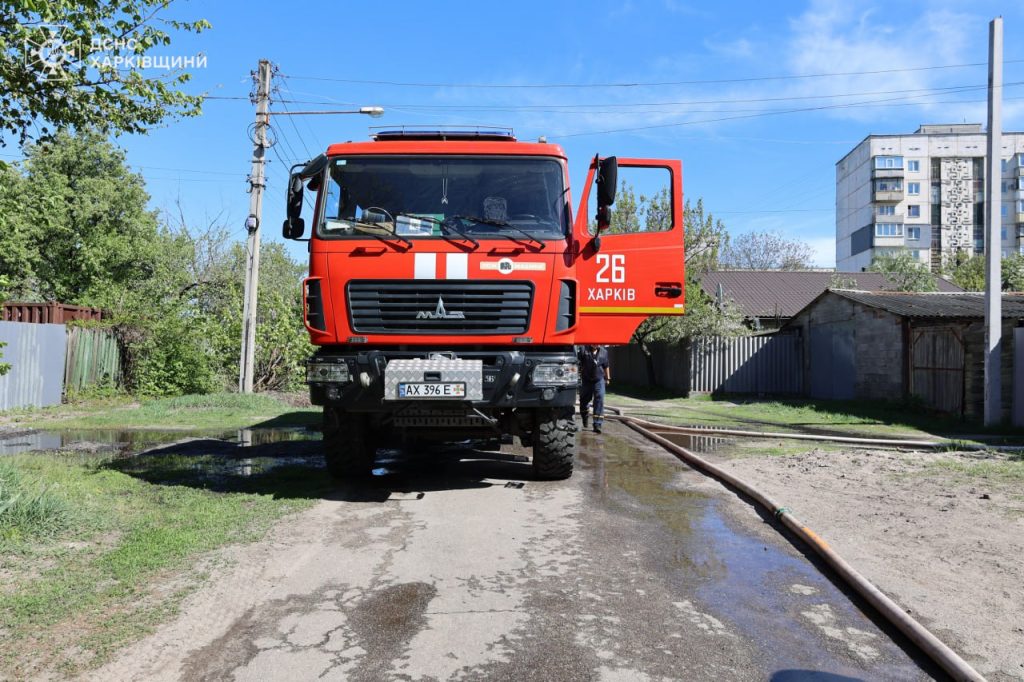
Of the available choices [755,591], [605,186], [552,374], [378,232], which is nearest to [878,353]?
[605,186]

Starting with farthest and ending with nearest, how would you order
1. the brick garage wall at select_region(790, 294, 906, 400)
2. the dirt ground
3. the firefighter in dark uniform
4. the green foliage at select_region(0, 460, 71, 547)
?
the brick garage wall at select_region(790, 294, 906, 400) < the firefighter in dark uniform < the green foliage at select_region(0, 460, 71, 547) < the dirt ground

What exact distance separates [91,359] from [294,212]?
13.4 meters

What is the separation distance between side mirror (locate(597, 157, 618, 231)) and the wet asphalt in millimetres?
2793

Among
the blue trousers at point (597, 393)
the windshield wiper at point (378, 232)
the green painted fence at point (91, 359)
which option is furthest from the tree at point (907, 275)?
the windshield wiper at point (378, 232)

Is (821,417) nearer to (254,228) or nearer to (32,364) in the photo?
(254,228)

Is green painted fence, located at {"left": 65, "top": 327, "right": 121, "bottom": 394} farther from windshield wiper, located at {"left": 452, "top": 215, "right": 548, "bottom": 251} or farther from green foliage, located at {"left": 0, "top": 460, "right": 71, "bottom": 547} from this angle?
windshield wiper, located at {"left": 452, "top": 215, "right": 548, "bottom": 251}

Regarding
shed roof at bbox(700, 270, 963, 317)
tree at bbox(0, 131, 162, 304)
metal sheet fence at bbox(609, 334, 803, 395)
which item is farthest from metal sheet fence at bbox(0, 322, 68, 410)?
shed roof at bbox(700, 270, 963, 317)

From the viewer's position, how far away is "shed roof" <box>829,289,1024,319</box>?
665 inches

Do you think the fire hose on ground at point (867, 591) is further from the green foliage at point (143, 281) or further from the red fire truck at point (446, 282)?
the green foliage at point (143, 281)

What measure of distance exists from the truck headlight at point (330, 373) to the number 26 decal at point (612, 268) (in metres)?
2.94

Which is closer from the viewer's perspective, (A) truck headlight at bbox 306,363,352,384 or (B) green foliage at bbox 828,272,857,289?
(A) truck headlight at bbox 306,363,352,384

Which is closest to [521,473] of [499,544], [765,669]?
[499,544]

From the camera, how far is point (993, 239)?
14.6 metres

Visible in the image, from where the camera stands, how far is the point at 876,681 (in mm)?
3205
